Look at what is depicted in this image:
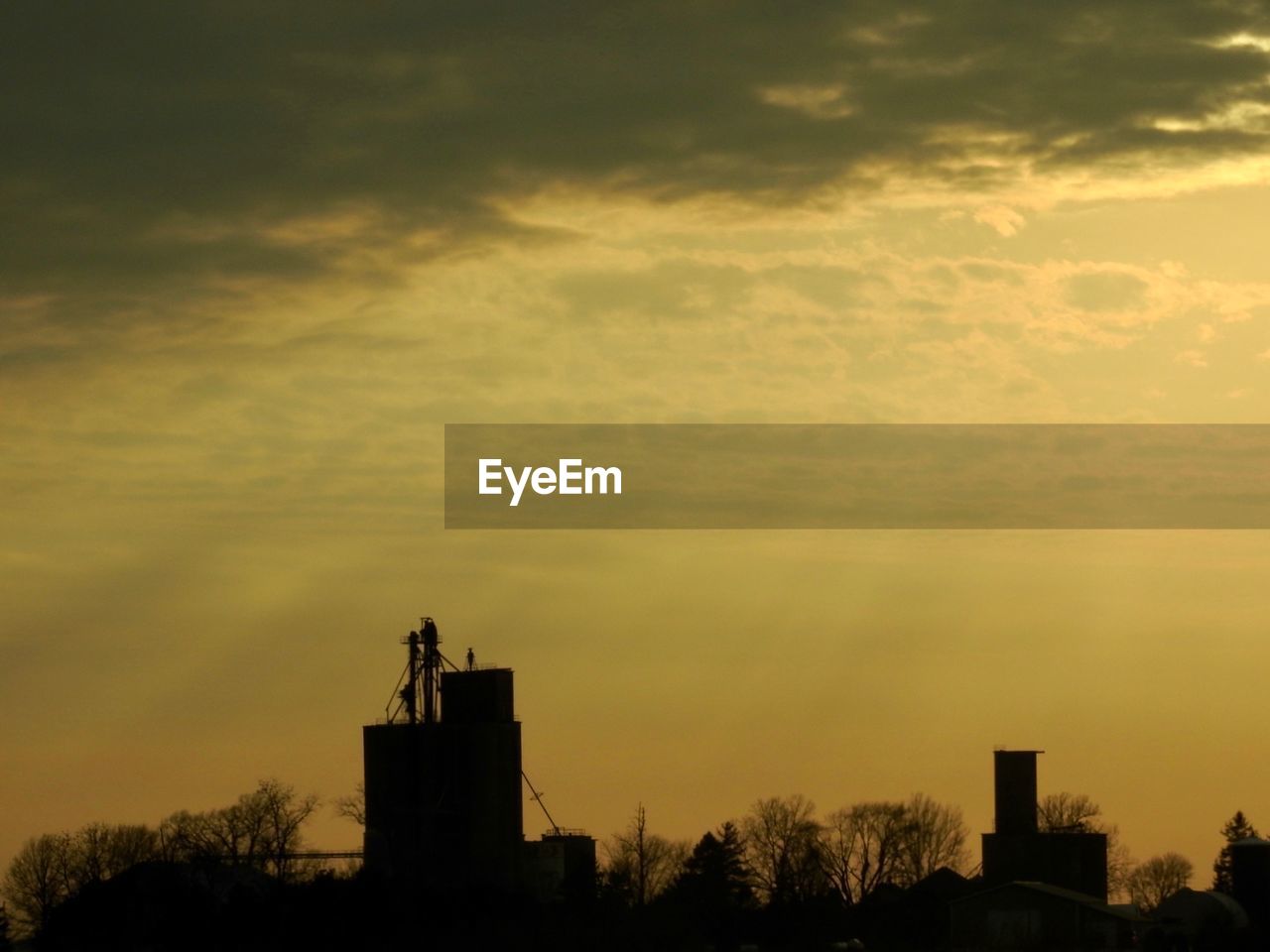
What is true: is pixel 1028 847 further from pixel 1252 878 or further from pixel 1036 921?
pixel 1036 921

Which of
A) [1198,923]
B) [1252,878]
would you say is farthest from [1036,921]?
[1252,878]

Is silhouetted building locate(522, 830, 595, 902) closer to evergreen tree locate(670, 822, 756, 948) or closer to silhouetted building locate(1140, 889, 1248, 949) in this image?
evergreen tree locate(670, 822, 756, 948)

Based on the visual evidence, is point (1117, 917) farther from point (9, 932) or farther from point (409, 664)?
point (9, 932)

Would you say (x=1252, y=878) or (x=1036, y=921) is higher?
(x=1252, y=878)

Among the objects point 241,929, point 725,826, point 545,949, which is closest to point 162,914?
point 241,929

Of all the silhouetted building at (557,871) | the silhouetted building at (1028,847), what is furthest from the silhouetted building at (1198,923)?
the silhouetted building at (557,871)

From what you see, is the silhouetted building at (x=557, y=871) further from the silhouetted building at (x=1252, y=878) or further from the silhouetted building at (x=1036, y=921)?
the silhouetted building at (x=1252, y=878)

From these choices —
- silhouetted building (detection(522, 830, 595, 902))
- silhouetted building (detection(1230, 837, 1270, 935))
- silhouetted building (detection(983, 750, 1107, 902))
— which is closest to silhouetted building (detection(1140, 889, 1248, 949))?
silhouetted building (detection(1230, 837, 1270, 935))
